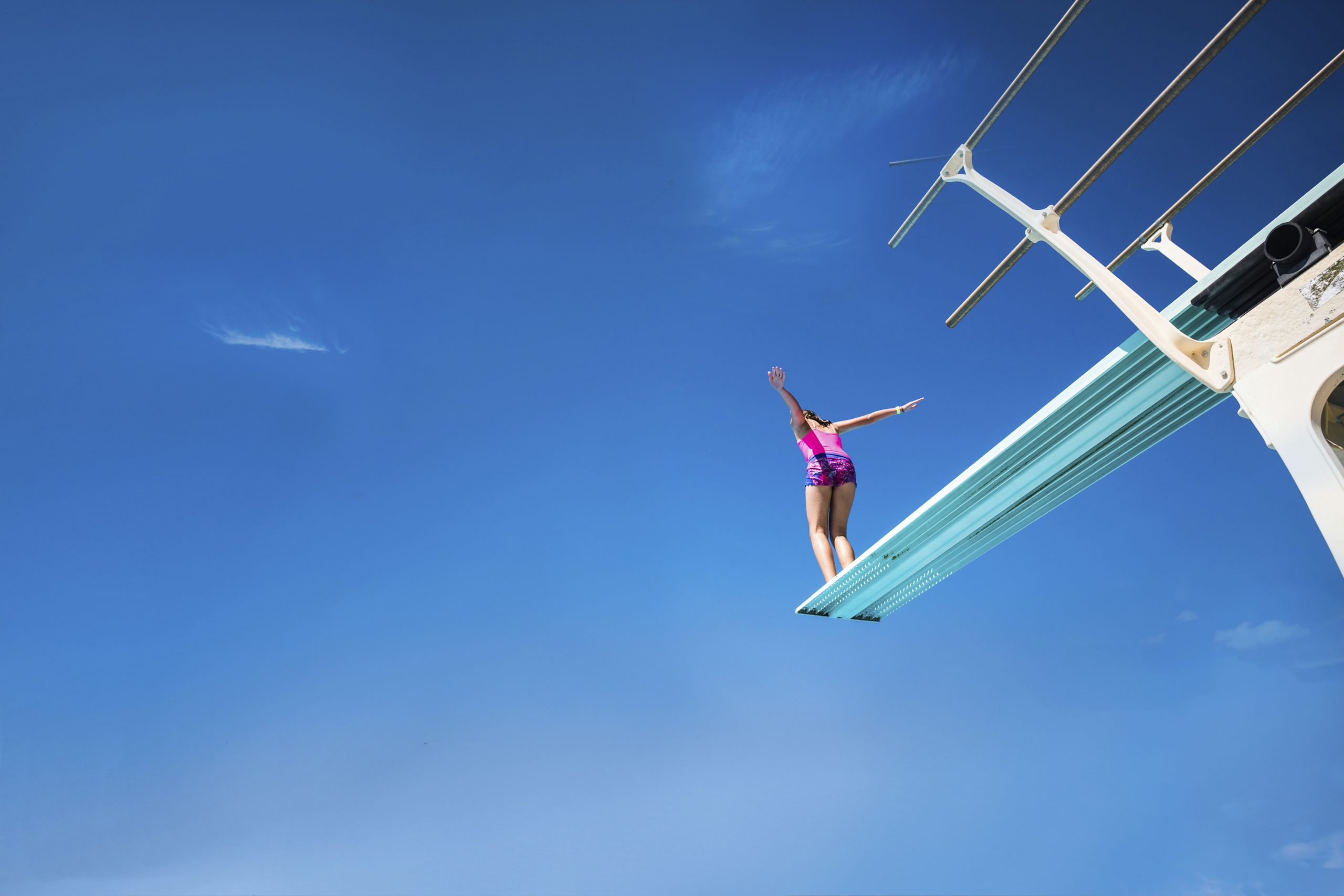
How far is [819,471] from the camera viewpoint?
730 cm

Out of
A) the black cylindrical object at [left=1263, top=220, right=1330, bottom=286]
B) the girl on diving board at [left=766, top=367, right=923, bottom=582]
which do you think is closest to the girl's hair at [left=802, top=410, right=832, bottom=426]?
the girl on diving board at [left=766, top=367, right=923, bottom=582]

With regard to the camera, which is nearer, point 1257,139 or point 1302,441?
point 1302,441

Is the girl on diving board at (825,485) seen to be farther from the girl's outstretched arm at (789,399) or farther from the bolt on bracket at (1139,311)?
the bolt on bracket at (1139,311)

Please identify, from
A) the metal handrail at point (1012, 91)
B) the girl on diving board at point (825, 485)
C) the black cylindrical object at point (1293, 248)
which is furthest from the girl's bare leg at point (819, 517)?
the black cylindrical object at point (1293, 248)

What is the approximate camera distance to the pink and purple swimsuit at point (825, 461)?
7.32m

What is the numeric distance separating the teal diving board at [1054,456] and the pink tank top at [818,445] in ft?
5.08

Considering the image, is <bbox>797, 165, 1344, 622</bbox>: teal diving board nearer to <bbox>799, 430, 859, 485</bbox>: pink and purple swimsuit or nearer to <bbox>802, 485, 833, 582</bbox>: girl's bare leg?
<bbox>802, 485, 833, 582</bbox>: girl's bare leg

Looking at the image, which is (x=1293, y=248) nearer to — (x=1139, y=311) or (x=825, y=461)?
(x=1139, y=311)

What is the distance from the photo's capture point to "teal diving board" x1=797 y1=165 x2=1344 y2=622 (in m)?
3.85

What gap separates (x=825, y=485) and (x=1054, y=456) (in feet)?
9.00

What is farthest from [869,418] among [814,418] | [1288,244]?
[1288,244]

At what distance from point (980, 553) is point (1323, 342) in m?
3.30

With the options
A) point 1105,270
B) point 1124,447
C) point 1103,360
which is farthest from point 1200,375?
point 1124,447

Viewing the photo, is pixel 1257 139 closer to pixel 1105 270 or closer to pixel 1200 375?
pixel 1105 270
